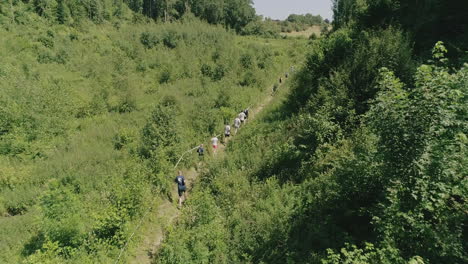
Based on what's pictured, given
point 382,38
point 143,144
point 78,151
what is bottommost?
point 78,151

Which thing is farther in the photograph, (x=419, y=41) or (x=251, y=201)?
(x=419, y=41)

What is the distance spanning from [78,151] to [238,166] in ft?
32.8

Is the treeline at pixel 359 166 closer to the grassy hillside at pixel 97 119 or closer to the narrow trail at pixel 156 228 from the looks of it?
the narrow trail at pixel 156 228

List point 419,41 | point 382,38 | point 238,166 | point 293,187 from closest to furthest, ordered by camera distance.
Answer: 1. point 293,187
2. point 382,38
3. point 419,41
4. point 238,166

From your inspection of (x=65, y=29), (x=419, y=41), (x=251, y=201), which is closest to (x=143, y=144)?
(x=251, y=201)

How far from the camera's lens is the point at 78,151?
15.5 m

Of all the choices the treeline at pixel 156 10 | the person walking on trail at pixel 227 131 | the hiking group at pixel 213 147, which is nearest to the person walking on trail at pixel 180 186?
the hiking group at pixel 213 147

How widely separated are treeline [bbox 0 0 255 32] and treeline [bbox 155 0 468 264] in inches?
1837

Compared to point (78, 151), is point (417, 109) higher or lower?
higher

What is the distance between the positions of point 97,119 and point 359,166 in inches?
762

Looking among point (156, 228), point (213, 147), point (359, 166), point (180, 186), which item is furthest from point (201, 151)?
point (359, 166)

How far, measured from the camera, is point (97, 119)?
20094 mm

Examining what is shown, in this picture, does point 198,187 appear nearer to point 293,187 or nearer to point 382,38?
point 293,187

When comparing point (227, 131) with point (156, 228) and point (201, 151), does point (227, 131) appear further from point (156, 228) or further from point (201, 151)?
point (156, 228)
